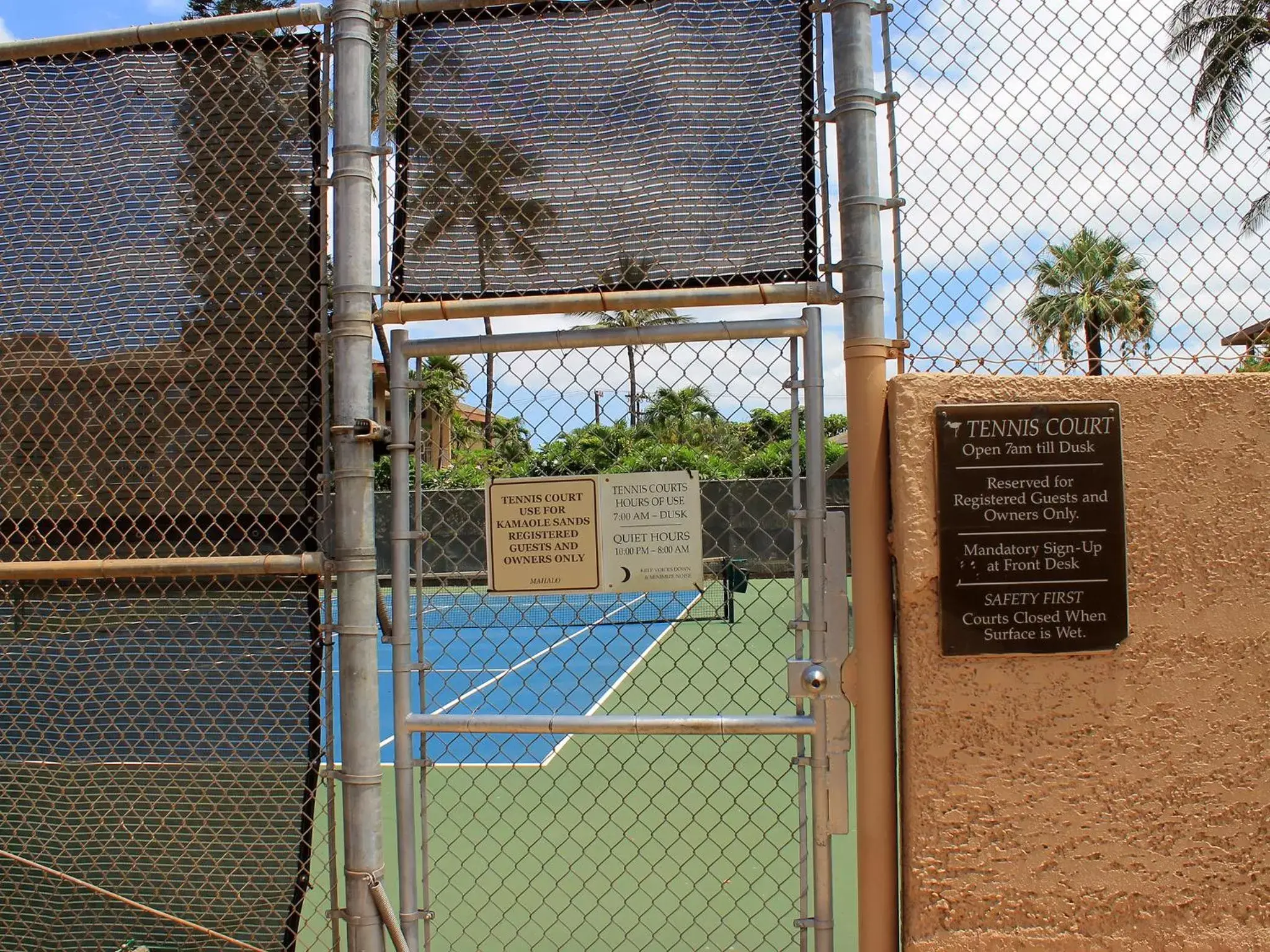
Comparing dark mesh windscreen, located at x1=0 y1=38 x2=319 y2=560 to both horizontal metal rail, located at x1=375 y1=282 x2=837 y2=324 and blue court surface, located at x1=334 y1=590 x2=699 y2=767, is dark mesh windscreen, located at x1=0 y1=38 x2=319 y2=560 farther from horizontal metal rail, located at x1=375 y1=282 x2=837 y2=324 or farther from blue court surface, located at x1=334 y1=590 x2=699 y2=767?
blue court surface, located at x1=334 y1=590 x2=699 y2=767

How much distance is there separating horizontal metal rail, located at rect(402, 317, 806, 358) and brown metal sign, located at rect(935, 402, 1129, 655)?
52 centimetres

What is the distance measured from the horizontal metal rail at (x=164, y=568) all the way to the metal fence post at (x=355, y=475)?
0.15 meters

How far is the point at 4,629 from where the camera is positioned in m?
3.15

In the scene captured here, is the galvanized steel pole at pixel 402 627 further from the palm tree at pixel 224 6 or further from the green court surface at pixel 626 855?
the palm tree at pixel 224 6

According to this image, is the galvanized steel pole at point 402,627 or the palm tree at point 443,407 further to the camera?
the palm tree at point 443,407

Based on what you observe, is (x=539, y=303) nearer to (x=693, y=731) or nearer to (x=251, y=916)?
(x=693, y=731)

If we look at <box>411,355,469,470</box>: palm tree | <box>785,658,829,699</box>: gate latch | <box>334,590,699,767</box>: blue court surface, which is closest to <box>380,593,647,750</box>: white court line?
<box>334,590,699,767</box>: blue court surface

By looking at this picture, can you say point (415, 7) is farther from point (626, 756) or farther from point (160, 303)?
point (626, 756)

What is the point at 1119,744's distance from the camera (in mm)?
2539

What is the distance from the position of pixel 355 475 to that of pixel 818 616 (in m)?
1.36

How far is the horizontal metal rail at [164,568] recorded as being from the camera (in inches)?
112

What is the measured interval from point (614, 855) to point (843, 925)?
1.57 meters

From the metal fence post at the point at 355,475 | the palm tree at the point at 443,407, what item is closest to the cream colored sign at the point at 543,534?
the metal fence post at the point at 355,475

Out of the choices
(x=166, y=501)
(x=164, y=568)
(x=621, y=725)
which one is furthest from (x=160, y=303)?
(x=621, y=725)
